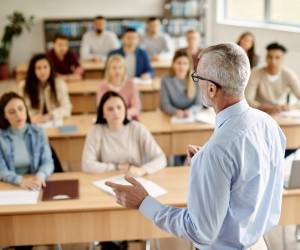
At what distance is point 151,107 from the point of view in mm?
5578

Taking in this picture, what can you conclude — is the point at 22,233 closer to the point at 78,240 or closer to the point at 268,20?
the point at 78,240

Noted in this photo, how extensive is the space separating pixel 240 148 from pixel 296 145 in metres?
2.90

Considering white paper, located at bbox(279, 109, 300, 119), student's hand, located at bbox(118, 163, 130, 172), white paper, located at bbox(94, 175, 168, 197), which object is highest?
white paper, located at bbox(279, 109, 300, 119)

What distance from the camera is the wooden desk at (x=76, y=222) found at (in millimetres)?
2480

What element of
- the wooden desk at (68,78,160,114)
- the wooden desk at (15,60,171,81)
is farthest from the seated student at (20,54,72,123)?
the wooden desk at (15,60,171,81)

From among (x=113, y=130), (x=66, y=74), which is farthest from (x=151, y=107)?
(x=113, y=130)

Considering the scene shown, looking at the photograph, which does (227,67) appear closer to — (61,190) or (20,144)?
(61,190)

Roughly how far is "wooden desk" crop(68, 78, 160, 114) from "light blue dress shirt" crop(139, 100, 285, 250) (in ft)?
12.5

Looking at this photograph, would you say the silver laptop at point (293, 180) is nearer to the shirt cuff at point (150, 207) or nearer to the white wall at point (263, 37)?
the shirt cuff at point (150, 207)

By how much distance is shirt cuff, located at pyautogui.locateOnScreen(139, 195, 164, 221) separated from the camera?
5.21 feet

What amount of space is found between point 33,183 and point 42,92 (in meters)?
1.77

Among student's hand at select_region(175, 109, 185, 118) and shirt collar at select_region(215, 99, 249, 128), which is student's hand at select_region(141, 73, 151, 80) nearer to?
student's hand at select_region(175, 109, 185, 118)

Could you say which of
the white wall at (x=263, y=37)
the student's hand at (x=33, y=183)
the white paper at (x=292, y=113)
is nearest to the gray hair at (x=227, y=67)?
the student's hand at (x=33, y=183)

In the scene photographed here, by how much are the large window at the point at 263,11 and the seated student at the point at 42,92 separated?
440cm
